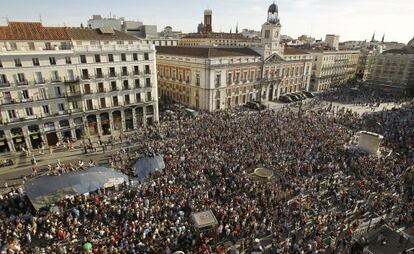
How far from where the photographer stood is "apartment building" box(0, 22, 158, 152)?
109 ft

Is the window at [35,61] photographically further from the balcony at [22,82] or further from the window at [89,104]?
the window at [89,104]

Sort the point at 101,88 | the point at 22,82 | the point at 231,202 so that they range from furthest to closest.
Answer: the point at 101,88
the point at 22,82
the point at 231,202

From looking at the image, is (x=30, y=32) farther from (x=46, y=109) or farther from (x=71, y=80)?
(x=46, y=109)

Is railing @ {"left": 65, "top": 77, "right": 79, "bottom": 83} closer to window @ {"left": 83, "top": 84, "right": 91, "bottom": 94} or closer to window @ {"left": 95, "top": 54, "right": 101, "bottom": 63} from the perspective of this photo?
window @ {"left": 83, "top": 84, "right": 91, "bottom": 94}

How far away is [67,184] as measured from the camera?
920 inches

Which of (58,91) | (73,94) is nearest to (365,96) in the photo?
(73,94)

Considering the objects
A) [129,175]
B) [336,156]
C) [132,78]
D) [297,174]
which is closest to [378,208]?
[297,174]

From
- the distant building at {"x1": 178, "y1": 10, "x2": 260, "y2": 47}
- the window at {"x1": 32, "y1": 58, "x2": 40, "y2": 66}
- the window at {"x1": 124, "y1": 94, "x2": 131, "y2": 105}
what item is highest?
the distant building at {"x1": 178, "y1": 10, "x2": 260, "y2": 47}

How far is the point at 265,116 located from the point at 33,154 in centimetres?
3714

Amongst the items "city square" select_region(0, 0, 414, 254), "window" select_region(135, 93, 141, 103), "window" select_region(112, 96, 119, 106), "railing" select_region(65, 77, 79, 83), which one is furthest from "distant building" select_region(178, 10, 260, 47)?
"railing" select_region(65, 77, 79, 83)

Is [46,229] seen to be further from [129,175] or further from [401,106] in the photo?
[401,106]

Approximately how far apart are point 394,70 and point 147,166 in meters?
86.8

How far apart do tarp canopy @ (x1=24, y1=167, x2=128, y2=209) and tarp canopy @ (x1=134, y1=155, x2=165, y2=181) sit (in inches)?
85.2

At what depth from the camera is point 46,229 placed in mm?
20312
